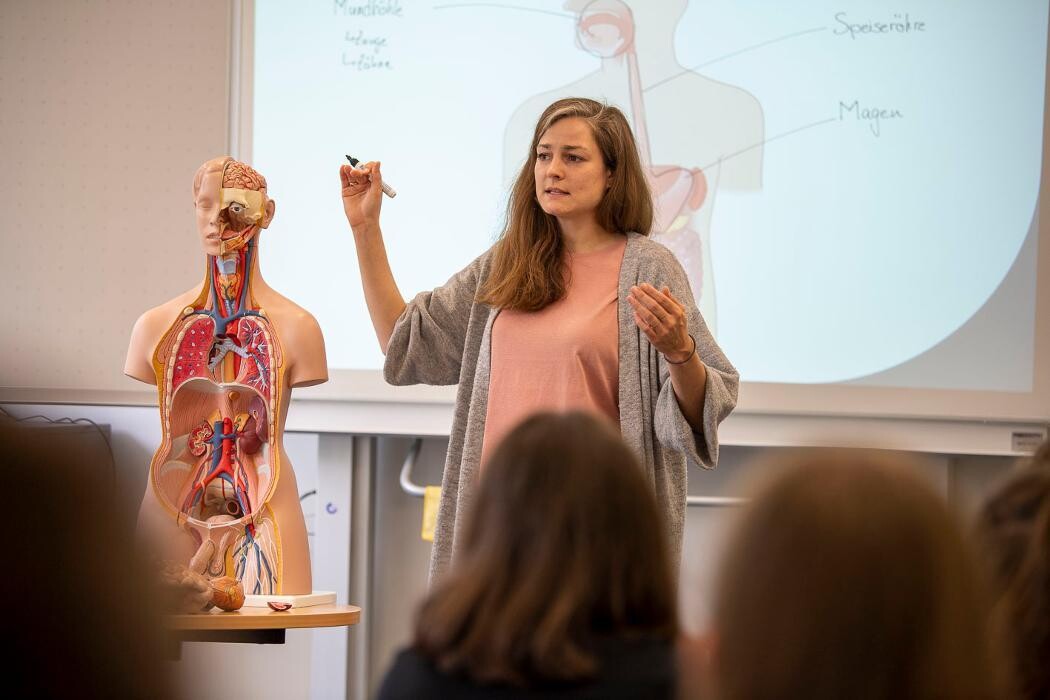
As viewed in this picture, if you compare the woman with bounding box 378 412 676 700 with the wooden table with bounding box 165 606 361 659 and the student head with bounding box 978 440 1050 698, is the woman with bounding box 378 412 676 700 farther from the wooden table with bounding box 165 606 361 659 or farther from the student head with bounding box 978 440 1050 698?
the wooden table with bounding box 165 606 361 659

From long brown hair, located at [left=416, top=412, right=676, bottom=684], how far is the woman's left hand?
0.78m

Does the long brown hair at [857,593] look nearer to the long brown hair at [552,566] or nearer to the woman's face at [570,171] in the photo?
the long brown hair at [552,566]

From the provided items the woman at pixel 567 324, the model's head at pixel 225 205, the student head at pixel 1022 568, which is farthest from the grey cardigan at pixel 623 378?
the student head at pixel 1022 568

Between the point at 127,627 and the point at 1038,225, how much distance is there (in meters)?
2.81

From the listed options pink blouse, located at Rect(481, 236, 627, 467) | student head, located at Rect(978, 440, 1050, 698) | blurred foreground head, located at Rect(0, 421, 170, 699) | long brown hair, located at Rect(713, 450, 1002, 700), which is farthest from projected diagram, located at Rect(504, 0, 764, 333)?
blurred foreground head, located at Rect(0, 421, 170, 699)

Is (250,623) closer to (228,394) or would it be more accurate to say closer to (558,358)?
(228,394)

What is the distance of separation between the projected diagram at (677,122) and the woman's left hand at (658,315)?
138cm

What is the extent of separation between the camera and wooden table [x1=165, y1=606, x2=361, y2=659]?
2102mm

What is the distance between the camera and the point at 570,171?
7.16 feet

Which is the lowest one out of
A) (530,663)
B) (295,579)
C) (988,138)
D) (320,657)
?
(320,657)

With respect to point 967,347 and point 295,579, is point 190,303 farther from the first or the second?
point 967,347

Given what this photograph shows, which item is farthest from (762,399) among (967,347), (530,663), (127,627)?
(127,627)

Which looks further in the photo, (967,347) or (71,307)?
(71,307)

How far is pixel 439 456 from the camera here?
356cm
